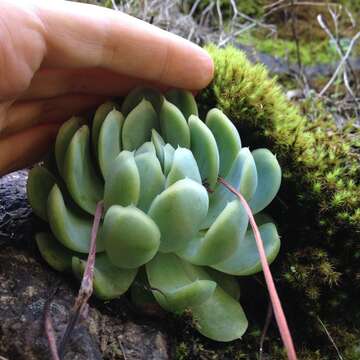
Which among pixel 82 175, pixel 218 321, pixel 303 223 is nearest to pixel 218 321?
pixel 218 321

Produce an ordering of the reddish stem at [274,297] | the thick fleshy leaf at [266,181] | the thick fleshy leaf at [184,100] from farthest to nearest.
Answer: the thick fleshy leaf at [184,100], the thick fleshy leaf at [266,181], the reddish stem at [274,297]

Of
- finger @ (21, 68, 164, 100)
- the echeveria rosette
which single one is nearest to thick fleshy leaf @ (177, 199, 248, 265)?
the echeveria rosette

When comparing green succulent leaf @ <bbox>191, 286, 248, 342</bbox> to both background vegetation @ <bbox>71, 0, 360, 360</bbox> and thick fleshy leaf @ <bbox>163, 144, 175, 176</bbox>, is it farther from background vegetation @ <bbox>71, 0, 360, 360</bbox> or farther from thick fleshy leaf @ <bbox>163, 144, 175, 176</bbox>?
thick fleshy leaf @ <bbox>163, 144, 175, 176</bbox>

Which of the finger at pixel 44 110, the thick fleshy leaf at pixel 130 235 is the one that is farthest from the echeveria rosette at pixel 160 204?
the finger at pixel 44 110

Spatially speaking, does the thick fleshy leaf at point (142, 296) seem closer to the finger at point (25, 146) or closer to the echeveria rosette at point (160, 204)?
the echeveria rosette at point (160, 204)

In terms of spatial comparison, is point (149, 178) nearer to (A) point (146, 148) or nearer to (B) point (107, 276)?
(A) point (146, 148)

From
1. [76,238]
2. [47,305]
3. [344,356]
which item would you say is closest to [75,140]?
[76,238]
